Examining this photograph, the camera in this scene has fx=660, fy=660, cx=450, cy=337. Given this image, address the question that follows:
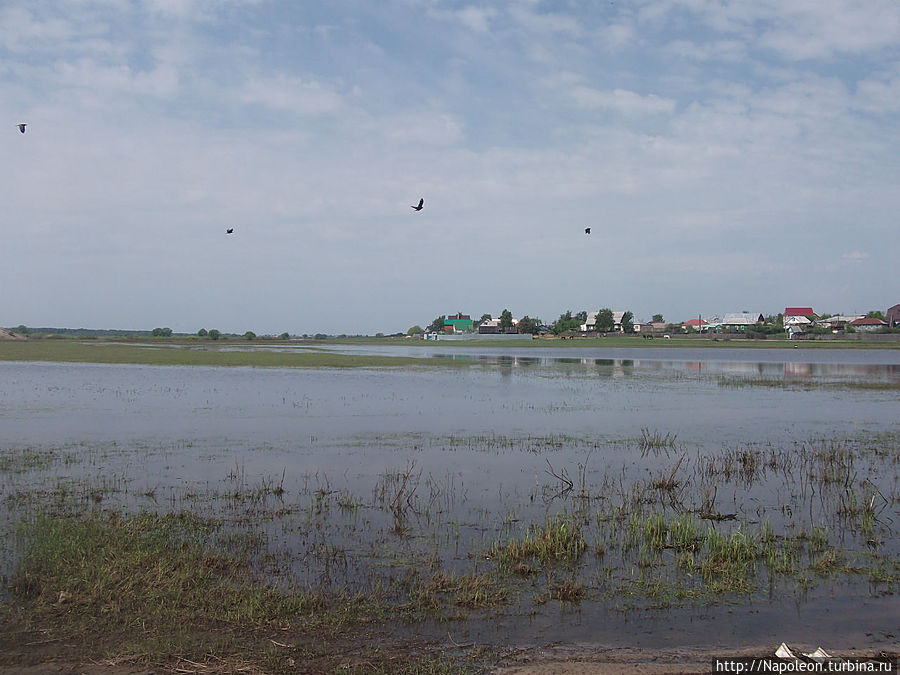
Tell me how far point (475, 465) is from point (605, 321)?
532ft

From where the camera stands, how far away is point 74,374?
46.3 m

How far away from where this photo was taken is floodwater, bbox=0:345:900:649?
8758mm

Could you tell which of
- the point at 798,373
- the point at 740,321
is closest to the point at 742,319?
the point at 740,321

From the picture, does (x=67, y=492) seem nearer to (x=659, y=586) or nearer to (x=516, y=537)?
(x=516, y=537)

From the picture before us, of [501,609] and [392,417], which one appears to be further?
[392,417]

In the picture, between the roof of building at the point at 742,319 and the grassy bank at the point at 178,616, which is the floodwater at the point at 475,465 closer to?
the grassy bank at the point at 178,616

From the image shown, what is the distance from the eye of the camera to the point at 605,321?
17450 centimetres

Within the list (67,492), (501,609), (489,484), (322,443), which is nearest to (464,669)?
(501,609)

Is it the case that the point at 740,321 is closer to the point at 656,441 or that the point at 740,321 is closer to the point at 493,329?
the point at 493,329

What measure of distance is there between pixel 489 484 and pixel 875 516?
794cm

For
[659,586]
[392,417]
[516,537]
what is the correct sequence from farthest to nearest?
[392,417], [516,537], [659,586]

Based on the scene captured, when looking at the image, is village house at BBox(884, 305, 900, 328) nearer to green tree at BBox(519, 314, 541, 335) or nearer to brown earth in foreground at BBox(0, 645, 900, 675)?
green tree at BBox(519, 314, 541, 335)

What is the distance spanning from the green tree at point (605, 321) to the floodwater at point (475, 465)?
13676cm

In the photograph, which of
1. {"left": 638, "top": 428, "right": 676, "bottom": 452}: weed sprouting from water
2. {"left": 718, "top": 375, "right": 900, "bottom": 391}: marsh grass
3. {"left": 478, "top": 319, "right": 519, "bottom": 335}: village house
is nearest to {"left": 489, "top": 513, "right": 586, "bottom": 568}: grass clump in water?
{"left": 638, "top": 428, "right": 676, "bottom": 452}: weed sprouting from water
